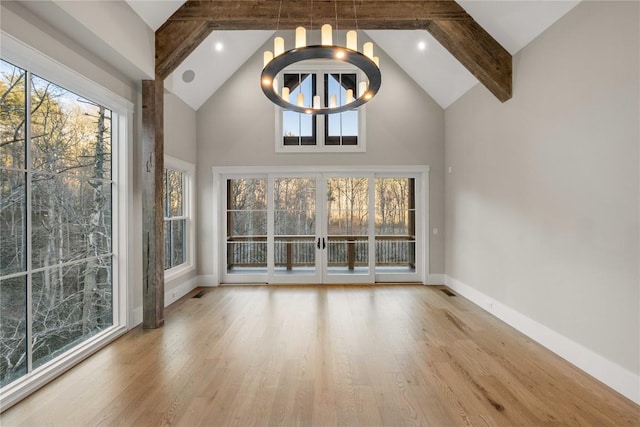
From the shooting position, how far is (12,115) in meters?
2.39

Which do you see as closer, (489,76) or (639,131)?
(639,131)

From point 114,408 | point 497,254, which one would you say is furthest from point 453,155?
point 114,408

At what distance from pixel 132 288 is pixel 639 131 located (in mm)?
4864

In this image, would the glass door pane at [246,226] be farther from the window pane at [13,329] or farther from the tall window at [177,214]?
the window pane at [13,329]

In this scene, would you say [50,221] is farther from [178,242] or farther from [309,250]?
[309,250]

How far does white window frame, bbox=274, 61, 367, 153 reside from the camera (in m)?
5.84

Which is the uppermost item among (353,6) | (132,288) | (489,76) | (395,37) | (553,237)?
(395,37)

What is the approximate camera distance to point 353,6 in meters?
3.71

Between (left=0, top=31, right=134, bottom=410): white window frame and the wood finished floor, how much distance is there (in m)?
0.11

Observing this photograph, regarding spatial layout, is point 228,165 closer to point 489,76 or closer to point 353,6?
point 353,6

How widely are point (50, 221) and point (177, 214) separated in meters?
2.58

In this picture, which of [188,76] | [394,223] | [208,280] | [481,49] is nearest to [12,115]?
[188,76]

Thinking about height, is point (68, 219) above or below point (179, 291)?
above

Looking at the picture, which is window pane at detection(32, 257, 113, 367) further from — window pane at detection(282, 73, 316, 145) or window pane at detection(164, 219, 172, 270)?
window pane at detection(282, 73, 316, 145)
